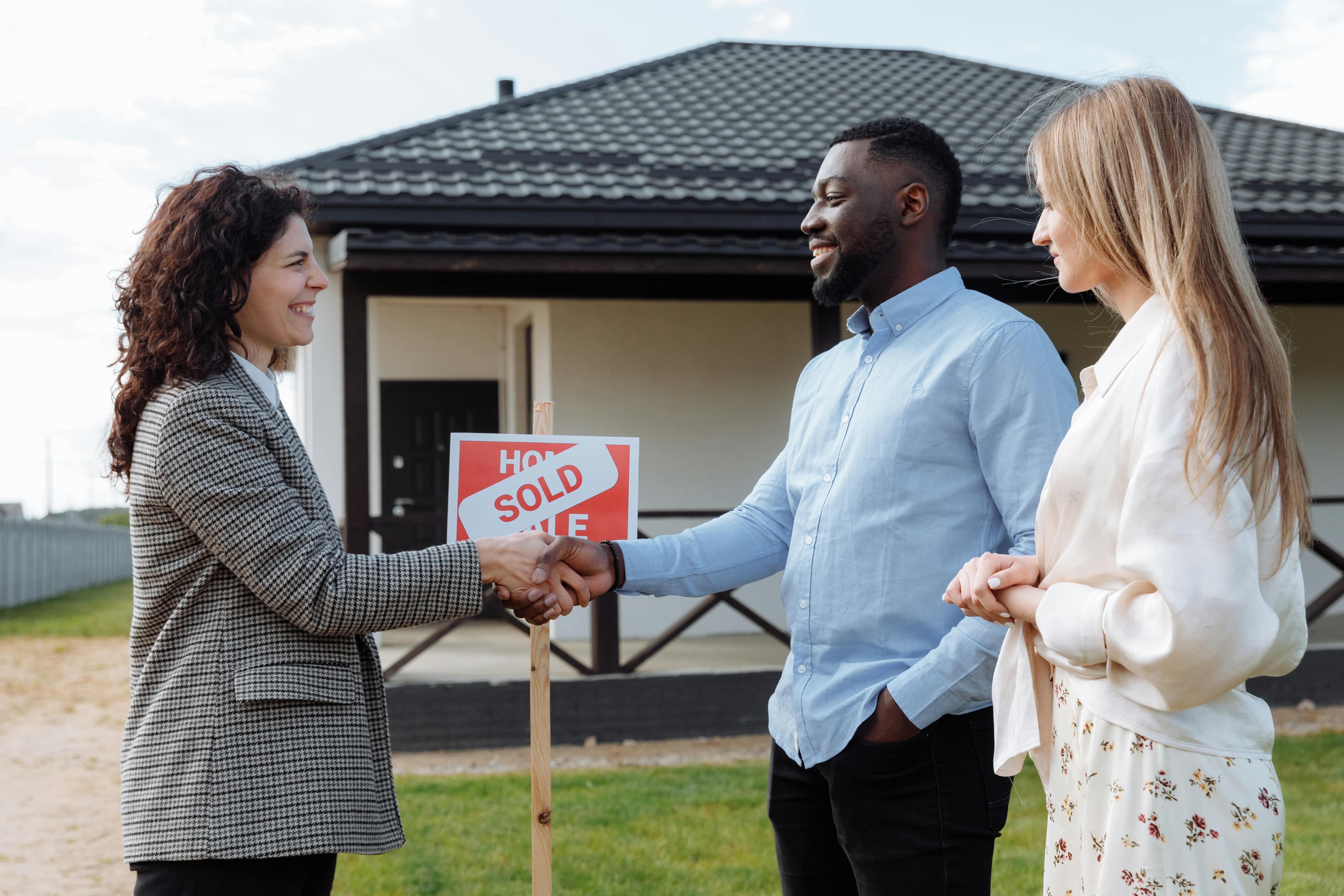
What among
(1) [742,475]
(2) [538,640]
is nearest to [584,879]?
(2) [538,640]

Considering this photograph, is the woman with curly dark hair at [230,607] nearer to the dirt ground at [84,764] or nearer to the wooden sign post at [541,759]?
the wooden sign post at [541,759]

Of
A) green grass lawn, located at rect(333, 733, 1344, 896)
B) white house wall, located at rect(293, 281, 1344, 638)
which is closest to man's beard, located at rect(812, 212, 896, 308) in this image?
green grass lawn, located at rect(333, 733, 1344, 896)

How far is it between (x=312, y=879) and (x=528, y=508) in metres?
0.94

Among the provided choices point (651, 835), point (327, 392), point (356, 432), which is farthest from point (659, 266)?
point (651, 835)

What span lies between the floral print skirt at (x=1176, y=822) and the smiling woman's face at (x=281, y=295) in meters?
1.58

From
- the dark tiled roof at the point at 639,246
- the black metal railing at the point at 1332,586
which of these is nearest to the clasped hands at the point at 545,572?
the dark tiled roof at the point at 639,246

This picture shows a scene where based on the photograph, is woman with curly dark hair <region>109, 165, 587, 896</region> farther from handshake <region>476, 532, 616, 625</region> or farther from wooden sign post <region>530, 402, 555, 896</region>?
wooden sign post <region>530, 402, 555, 896</region>

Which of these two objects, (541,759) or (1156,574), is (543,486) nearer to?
(541,759)

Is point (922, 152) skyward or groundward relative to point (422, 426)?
skyward

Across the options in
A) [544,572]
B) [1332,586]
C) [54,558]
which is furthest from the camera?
[54,558]

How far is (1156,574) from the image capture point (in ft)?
4.80

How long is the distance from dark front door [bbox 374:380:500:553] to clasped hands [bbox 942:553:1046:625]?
9.80 m

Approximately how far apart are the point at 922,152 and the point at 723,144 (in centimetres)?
722

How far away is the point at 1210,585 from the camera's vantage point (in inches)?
56.7
